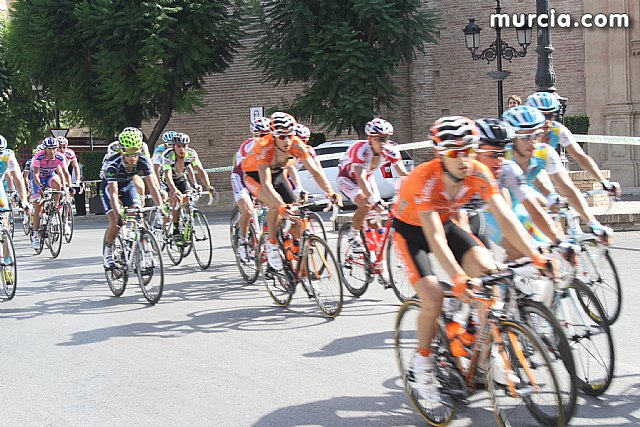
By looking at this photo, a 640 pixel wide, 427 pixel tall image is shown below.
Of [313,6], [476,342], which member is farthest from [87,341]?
[313,6]

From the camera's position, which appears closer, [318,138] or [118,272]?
[118,272]

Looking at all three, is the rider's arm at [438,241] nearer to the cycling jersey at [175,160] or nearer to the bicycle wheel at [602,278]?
the bicycle wheel at [602,278]

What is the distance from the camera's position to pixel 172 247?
538 inches

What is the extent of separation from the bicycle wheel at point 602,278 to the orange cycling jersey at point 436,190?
2.01m

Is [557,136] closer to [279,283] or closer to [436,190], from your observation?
[436,190]

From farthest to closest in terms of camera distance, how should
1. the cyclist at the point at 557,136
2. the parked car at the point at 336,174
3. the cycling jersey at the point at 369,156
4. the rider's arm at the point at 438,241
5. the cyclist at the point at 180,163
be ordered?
the parked car at the point at 336,174, the cyclist at the point at 180,163, the cycling jersey at the point at 369,156, the cyclist at the point at 557,136, the rider's arm at the point at 438,241

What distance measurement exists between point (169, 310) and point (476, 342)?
18.6 feet

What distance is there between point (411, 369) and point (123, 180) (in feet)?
21.8

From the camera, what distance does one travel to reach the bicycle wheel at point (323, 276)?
8.61 metres

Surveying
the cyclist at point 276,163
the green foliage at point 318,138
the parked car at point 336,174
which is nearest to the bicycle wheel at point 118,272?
the cyclist at point 276,163

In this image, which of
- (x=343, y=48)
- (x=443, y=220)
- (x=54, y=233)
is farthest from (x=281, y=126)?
(x=343, y=48)

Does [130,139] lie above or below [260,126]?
below

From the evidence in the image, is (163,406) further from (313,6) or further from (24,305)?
(313,6)

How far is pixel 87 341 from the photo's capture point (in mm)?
8406
